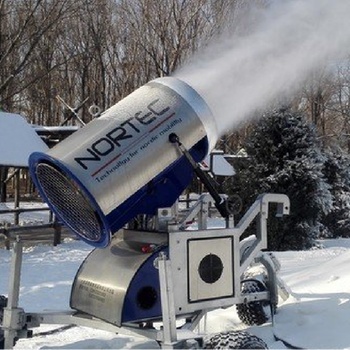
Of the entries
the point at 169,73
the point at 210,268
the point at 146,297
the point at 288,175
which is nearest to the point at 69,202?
the point at 146,297

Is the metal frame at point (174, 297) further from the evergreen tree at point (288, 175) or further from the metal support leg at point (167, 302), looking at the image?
the evergreen tree at point (288, 175)

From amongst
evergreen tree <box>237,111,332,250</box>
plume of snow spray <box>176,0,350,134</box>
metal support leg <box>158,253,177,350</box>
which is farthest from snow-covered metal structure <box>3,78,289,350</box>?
evergreen tree <box>237,111,332,250</box>

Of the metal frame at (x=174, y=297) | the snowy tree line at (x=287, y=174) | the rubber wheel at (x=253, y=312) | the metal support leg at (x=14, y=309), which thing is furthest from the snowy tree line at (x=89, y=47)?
the metal support leg at (x=14, y=309)

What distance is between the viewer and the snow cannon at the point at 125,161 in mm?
3545

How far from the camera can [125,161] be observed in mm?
3639

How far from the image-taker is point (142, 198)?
12.9ft

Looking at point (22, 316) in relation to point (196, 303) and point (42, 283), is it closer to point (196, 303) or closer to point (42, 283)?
point (196, 303)

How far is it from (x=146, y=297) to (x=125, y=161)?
2.99 feet

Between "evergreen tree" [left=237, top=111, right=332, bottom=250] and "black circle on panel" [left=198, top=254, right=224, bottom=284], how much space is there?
756cm

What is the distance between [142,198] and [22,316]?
111 centimetres

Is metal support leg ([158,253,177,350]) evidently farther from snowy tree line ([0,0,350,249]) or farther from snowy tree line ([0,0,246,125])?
snowy tree line ([0,0,246,125])

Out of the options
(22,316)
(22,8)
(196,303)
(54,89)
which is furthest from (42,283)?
(54,89)

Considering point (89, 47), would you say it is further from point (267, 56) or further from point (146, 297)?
point (146, 297)

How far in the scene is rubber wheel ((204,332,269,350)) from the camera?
3533 millimetres
